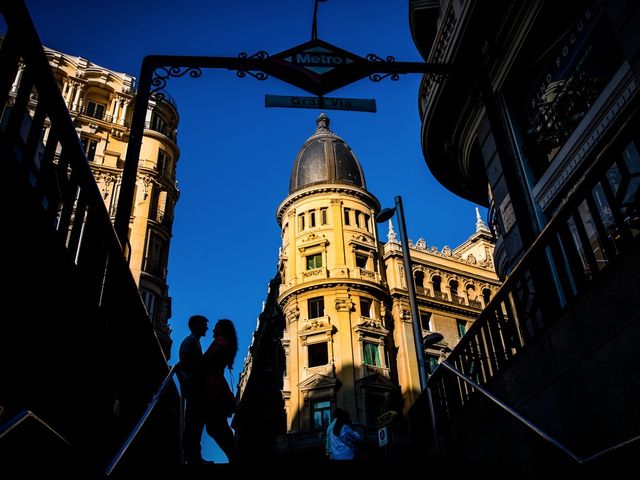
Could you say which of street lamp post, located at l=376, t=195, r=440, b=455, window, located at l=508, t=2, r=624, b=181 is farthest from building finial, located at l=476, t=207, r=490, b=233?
window, located at l=508, t=2, r=624, b=181

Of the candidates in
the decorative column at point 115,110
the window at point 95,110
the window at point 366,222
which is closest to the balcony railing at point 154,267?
the decorative column at point 115,110

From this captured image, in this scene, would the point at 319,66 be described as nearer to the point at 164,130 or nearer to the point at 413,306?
the point at 413,306

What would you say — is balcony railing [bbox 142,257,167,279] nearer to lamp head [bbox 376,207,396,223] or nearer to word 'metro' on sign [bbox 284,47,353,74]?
lamp head [bbox 376,207,396,223]

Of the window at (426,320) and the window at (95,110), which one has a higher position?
the window at (95,110)

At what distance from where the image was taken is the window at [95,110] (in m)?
38.2

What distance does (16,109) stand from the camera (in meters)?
4.55

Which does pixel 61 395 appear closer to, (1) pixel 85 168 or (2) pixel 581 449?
(1) pixel 85 168

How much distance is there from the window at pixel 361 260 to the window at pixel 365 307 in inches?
123

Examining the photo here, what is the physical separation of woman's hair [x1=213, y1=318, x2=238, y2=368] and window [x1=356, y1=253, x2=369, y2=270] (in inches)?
1447

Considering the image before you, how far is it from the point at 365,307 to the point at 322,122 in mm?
21007

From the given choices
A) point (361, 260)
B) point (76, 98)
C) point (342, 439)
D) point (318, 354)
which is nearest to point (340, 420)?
point (342, 439)

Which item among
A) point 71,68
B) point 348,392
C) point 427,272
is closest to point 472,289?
point 427,272

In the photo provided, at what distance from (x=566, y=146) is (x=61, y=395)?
8474mm

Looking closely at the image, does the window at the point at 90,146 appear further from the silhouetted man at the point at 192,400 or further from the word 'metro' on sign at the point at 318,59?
the silhouetted man at the point at 192,400
